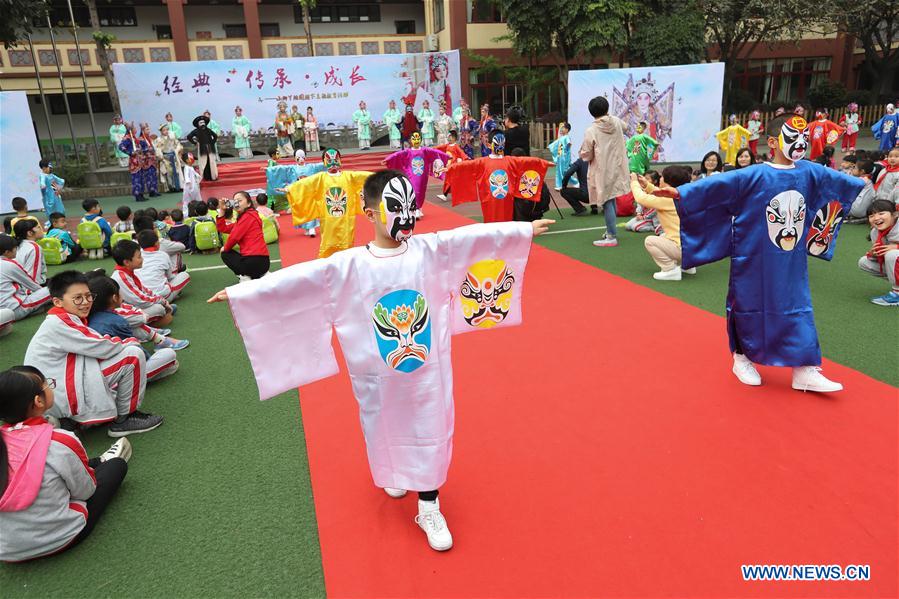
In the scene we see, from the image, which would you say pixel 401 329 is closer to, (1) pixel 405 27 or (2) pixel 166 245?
(2) pixel 166 245

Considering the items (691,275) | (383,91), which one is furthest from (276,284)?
(383,91)

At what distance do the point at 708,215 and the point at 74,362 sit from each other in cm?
392

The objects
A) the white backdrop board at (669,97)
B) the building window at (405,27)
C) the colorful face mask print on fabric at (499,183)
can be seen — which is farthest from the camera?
the building window at (405,27)

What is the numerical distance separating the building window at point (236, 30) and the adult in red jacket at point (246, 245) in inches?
906

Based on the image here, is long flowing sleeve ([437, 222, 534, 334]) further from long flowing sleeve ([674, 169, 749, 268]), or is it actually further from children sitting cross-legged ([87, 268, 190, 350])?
children sitting cross-legged ([87, 268, 190, 350])

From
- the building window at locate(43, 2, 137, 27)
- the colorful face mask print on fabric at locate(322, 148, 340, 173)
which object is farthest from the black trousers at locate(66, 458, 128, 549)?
the building window at locate(43, 2, 137, 27)

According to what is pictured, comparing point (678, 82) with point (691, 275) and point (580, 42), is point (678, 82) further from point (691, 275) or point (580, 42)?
point (691, 275)

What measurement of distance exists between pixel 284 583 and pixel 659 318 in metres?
3.82

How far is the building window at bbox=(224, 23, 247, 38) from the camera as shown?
25766 mm

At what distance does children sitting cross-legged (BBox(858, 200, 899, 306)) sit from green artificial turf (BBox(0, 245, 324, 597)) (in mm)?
5065

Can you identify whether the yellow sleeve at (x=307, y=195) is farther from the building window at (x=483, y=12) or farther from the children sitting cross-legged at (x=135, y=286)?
the building window at (x=483, y=12)

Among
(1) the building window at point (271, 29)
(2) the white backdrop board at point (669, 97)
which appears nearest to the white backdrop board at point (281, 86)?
(1) the building window at point (271, 29)

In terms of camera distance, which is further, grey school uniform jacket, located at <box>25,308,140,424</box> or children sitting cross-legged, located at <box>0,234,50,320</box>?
children sitting cross-legged, located at <box>0,234,50,320</box>

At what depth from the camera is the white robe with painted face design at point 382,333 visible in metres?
2.39
